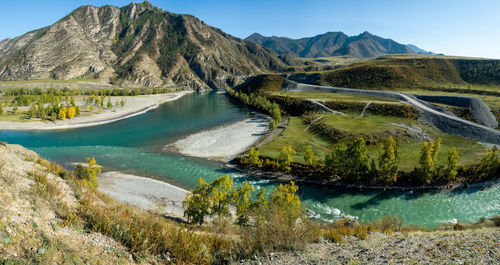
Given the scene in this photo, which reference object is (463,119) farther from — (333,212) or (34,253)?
(34,253)

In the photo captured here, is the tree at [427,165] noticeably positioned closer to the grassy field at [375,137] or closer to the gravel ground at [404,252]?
the grassy field at [375,137]

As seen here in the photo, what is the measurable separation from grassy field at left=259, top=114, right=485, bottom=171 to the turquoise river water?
11.3m

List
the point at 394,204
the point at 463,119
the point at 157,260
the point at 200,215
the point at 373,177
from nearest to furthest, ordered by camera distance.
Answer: the point at 157,260
the point at 200,215
the point at 394,204
the point at 373,177
the point at 463,119

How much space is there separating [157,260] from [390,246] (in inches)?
532

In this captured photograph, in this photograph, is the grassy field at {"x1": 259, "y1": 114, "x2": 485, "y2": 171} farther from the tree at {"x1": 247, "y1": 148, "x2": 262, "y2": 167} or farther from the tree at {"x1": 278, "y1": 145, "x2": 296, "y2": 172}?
the tree at {"x1": 247, "y1": 148, "x2": 262, "y2": 167}

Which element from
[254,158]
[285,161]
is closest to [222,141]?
[254,158]

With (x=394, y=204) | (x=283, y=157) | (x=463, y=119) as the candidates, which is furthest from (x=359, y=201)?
(x=463, y=119)

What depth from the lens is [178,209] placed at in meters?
39.5

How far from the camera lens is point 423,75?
149 metres

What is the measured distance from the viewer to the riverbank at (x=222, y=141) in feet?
227

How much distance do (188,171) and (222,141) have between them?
25431mm

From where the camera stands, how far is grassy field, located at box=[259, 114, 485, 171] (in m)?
58.7

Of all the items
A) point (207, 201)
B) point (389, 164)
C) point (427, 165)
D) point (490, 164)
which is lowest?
point (207, 201)

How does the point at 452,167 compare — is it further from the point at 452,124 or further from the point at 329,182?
the point at 452,124
